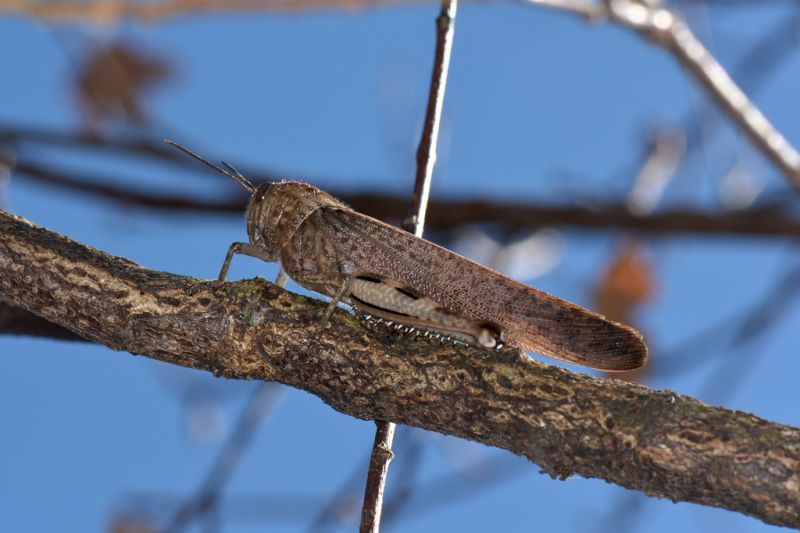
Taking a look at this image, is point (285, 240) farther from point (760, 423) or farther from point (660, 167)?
point (660, 167)

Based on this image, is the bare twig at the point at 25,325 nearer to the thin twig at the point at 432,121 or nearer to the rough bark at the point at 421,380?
the rough bark at the point at 421,380

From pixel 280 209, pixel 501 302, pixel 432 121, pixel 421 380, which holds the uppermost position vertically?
pixel 432 121

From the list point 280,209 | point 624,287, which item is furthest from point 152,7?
point 624,287

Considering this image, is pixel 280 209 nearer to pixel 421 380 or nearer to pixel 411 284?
pixel 411 284

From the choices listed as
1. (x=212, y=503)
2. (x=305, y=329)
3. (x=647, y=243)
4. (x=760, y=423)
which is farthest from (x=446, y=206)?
(x=760, y=423)

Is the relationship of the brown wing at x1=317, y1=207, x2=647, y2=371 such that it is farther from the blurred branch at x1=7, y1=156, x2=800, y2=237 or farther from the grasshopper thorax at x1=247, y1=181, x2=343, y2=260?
the blurred branch at x1=7, y1=156, x2=800, y2=237

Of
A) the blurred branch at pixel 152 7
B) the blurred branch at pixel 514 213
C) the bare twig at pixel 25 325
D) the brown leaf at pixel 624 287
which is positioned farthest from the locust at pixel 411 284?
the brown leaf at pixel 624 287

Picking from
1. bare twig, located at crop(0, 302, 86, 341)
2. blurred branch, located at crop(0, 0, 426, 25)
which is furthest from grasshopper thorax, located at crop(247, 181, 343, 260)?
blurred branch, located at crop(0, 0, 426, 25)
